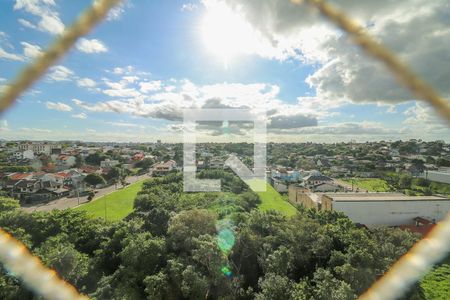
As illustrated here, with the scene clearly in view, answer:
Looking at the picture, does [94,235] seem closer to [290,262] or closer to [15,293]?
[15,293]

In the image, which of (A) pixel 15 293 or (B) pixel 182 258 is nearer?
(A) pixel 15 293

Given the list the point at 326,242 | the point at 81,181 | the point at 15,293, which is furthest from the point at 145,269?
the point at 81,181

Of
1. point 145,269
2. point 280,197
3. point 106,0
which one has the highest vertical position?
point 106,0

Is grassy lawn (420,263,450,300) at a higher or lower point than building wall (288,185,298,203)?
higher

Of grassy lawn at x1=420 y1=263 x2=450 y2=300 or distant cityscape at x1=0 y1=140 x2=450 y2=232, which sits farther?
distant cityscape at x1=0 y1=140 x2=450 y2=232

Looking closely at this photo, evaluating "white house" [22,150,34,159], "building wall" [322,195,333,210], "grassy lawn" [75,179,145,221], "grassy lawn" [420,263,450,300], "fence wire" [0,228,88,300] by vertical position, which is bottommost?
"grassy lawn" [75,179,145,221]

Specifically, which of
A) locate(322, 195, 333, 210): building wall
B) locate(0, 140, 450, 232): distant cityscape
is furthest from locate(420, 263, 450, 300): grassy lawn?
locate(322, 195, 333, 210): building wall

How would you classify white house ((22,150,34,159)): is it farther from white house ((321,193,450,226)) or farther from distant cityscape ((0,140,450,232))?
white house ((321,193,450,226))
